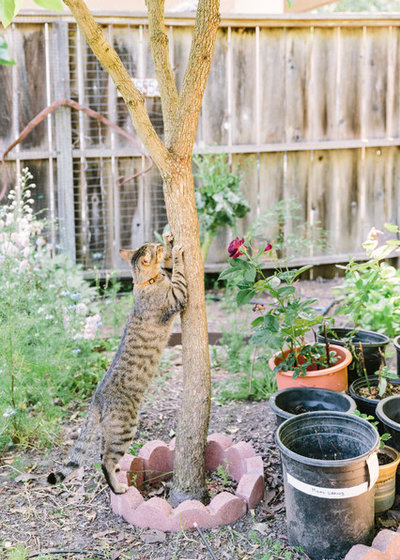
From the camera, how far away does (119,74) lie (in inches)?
106

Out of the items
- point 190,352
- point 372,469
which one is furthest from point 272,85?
point 372,469

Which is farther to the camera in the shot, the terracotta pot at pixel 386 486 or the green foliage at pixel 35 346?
the green foliage at pixel 35 346

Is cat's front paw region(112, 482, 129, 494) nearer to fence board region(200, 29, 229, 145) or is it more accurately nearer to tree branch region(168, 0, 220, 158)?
tree branch region(168, 0, 220, 158)

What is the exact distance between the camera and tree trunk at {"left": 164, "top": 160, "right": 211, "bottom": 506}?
112 inches

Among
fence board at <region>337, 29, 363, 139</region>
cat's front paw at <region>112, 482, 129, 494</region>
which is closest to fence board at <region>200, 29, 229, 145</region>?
fence board at <region>337, 29, 363, 139</region>

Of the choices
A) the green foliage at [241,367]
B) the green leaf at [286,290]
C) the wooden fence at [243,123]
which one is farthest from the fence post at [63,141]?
the green leaf at [286,290]

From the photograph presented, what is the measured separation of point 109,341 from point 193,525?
89.2 inches

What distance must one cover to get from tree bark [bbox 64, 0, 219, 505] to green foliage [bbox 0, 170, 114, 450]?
1.04 meters

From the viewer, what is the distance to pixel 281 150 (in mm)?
6395

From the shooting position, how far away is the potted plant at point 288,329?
Result: 3.03m

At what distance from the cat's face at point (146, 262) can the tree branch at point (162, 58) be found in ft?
2.43

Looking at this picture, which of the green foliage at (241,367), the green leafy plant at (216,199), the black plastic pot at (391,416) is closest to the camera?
the black plastic pot at (391,416)

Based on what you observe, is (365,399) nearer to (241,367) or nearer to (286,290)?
(286,290)

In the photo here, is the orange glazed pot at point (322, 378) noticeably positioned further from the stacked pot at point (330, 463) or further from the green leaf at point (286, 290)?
the green leaf at point (286, 290)
